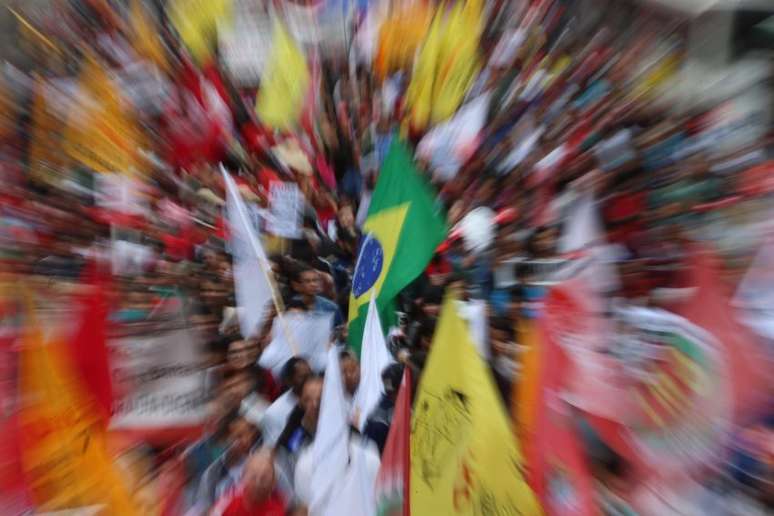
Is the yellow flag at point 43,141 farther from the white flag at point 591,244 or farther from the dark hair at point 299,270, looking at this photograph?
the white flag at point 591,244

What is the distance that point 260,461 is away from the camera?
1.02m

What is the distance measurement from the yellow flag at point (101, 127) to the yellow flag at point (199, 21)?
0.64 feet

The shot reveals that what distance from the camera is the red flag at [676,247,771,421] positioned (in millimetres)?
526

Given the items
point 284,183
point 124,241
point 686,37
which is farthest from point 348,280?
point 686,37

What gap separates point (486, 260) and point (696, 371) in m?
0.40

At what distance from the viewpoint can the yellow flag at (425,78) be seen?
1.00 metres

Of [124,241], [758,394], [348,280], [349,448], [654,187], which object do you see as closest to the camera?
[758,394]

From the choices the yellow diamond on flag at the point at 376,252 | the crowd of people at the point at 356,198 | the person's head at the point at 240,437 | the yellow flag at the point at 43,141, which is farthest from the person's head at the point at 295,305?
the yellow flag at the point at 43,141

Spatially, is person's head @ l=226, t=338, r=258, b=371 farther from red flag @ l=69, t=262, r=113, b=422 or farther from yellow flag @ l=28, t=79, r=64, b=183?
yellow flag @ l=28, t=79, r=64, b=183

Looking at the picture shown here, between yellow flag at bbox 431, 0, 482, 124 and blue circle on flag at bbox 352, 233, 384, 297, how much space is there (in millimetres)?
234

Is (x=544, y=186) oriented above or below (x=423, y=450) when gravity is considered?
above

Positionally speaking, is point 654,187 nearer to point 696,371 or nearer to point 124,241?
point 696,371

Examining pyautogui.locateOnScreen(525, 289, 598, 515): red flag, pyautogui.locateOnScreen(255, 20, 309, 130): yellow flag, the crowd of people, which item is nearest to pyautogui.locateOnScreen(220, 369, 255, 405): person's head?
the crowd of people

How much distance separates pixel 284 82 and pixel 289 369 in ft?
1.78
